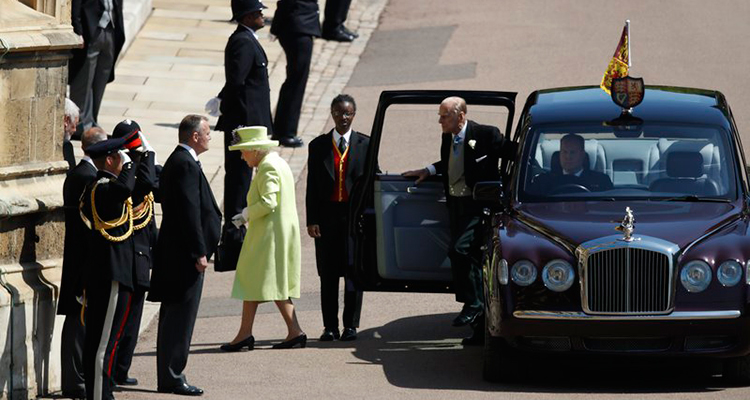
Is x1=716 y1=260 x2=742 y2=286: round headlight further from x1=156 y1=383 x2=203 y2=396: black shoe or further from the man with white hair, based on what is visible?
the man with white hair

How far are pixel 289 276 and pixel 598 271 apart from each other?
8.97ft

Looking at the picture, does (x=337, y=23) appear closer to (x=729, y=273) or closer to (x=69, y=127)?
(x=69, y=127)

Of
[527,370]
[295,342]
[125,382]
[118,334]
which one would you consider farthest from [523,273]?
[125,382]

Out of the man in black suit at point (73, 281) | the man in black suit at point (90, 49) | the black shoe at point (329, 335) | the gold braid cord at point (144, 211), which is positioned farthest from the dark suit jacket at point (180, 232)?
the man in black suit at point (90, 49)

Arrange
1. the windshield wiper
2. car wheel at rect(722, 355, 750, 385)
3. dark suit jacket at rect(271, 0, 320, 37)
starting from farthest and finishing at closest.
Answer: dark suit jacket at rect(271, 0, 320, 37), the windshield wiper, car wheel at rect(722, 355, 750, 385)

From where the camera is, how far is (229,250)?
580 inches

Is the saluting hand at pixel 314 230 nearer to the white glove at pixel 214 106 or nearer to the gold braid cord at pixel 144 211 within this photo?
the gold braid cord at pixel 144 211

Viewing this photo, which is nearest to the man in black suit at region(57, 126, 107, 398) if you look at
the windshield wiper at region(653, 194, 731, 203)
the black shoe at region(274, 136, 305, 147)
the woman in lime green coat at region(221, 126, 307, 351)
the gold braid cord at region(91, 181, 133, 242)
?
the gold braid cord at region(91, 181, 133, 242)

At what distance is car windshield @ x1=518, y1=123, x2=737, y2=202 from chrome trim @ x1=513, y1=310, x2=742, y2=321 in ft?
4.03

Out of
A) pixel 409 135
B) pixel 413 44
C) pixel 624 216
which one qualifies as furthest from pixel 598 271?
pixel 413 44

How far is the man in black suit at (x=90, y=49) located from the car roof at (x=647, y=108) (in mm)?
7328

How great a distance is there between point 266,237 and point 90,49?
23.1 ft

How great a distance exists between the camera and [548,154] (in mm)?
11969

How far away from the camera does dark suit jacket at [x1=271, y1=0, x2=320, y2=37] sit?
758 inches
